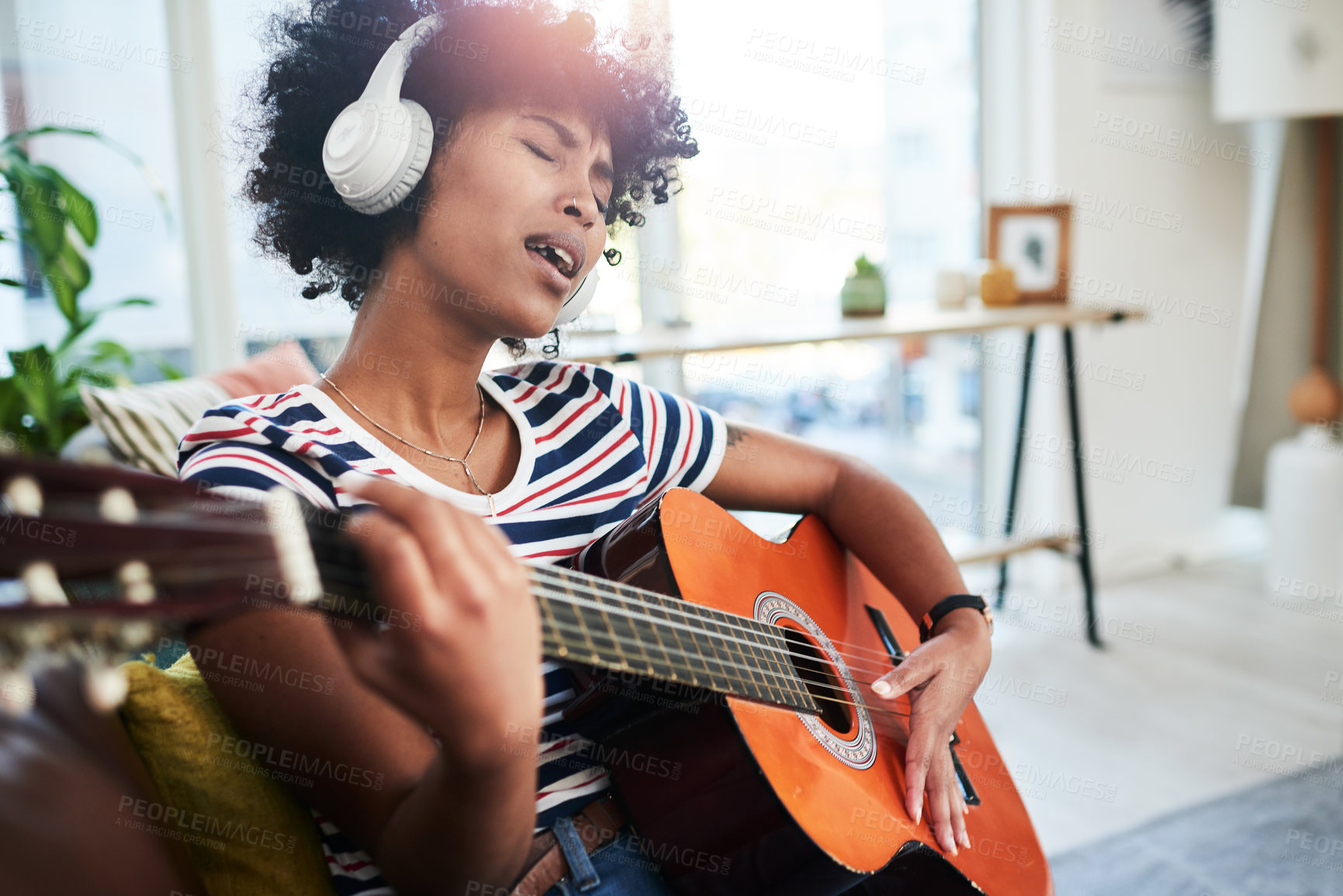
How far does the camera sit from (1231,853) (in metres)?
1.82

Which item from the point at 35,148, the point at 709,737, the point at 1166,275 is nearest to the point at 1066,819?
the point at 709,737

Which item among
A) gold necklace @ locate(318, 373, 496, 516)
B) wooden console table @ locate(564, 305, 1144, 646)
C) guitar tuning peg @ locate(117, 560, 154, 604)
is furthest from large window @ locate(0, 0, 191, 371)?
guitar tuning peg @ locate(117, 560, 154, 604)

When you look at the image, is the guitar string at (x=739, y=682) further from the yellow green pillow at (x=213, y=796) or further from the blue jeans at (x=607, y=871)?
the yellow green pillow at (x=213, y=796)

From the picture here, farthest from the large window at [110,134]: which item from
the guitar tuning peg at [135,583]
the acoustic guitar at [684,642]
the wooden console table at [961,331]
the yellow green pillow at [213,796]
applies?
the guitar tuning peg at [135,583]

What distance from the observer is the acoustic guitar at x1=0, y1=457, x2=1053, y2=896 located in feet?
1.50

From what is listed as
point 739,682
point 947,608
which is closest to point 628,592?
point 739,682

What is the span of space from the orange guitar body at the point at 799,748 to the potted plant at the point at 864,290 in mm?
1378

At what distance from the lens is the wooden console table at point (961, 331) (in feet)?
6.91

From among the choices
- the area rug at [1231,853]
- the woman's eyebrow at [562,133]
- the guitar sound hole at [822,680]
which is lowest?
the area rug at [1231,853]

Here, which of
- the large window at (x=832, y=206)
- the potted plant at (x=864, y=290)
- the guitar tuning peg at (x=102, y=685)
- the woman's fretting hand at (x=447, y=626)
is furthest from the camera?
the large window at (x=832, y=206)

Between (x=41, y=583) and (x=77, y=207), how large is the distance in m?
1.55

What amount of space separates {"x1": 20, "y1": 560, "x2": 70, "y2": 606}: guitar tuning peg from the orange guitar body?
A: 1.65ft

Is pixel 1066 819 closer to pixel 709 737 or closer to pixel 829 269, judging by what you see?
pixel 709 737

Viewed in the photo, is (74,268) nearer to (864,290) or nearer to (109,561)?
(109,561)
